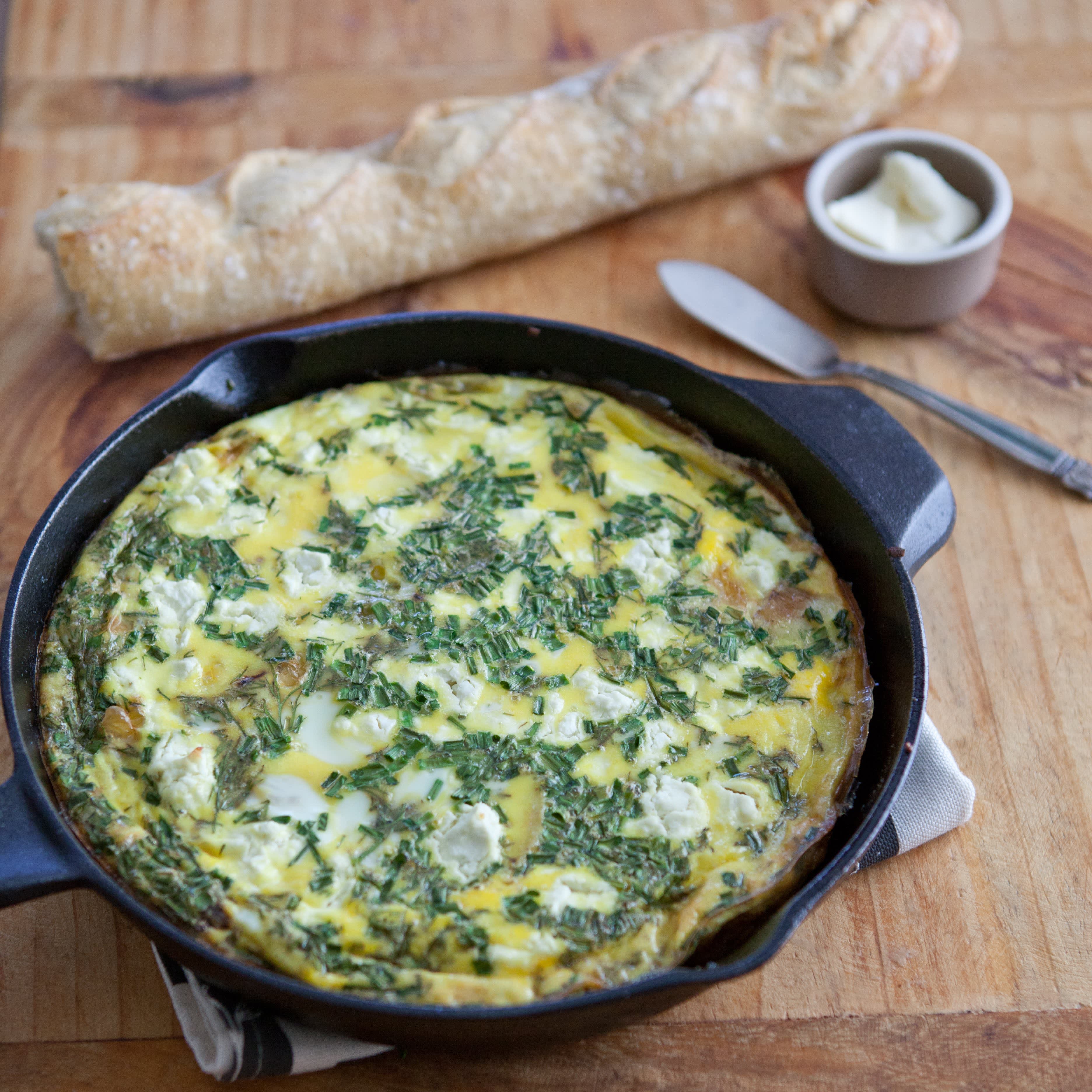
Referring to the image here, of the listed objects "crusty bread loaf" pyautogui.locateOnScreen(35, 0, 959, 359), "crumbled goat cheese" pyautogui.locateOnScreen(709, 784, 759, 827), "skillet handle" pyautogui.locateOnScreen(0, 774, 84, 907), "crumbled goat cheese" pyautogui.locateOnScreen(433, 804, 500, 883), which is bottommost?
"crumbled goat cheese" pyautogui.locateOnScreen(709, 784, 759, 827)

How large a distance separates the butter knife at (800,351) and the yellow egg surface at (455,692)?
0.77m

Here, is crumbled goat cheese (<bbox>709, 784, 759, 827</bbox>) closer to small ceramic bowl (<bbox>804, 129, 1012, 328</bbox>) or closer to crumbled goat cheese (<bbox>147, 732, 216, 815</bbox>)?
crumbled goat cheese (<bbox>147, 732, 216, 815</bbox>)

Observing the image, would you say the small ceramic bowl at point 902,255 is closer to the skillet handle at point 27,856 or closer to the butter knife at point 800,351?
the butter knife at point 800,351

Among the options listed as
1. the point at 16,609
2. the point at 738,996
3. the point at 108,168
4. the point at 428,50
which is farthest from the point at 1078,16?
the point at 16,609

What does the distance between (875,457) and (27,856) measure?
6.92ft

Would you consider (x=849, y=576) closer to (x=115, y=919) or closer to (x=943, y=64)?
(x=115, y=919)

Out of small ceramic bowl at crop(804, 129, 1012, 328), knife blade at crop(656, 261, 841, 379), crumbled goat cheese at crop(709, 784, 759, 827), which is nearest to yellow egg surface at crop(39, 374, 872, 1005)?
crumbled goat cheese at crop(709, 784, 759, 827)

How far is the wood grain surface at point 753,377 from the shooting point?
7.74ft

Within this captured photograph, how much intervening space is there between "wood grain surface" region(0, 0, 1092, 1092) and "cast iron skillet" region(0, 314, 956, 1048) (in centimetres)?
Answer: 35

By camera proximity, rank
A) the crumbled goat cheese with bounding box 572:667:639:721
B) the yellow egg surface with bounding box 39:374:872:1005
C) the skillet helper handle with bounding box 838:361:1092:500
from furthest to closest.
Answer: the skillet helper handle with bounding box 838:361:1092:500 < the crumbled goat cheese with bounding box 572:667:639:721 < the yellow egg surface with bounding box 39:374:872:1005

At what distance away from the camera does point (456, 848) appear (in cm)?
223

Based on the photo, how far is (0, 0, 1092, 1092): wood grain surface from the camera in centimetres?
236

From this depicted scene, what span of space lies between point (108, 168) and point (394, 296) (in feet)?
3.90

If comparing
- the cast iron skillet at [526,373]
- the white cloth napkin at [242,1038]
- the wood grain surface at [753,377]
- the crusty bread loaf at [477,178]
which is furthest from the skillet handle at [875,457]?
the crusty bread loaf at [477,178]
